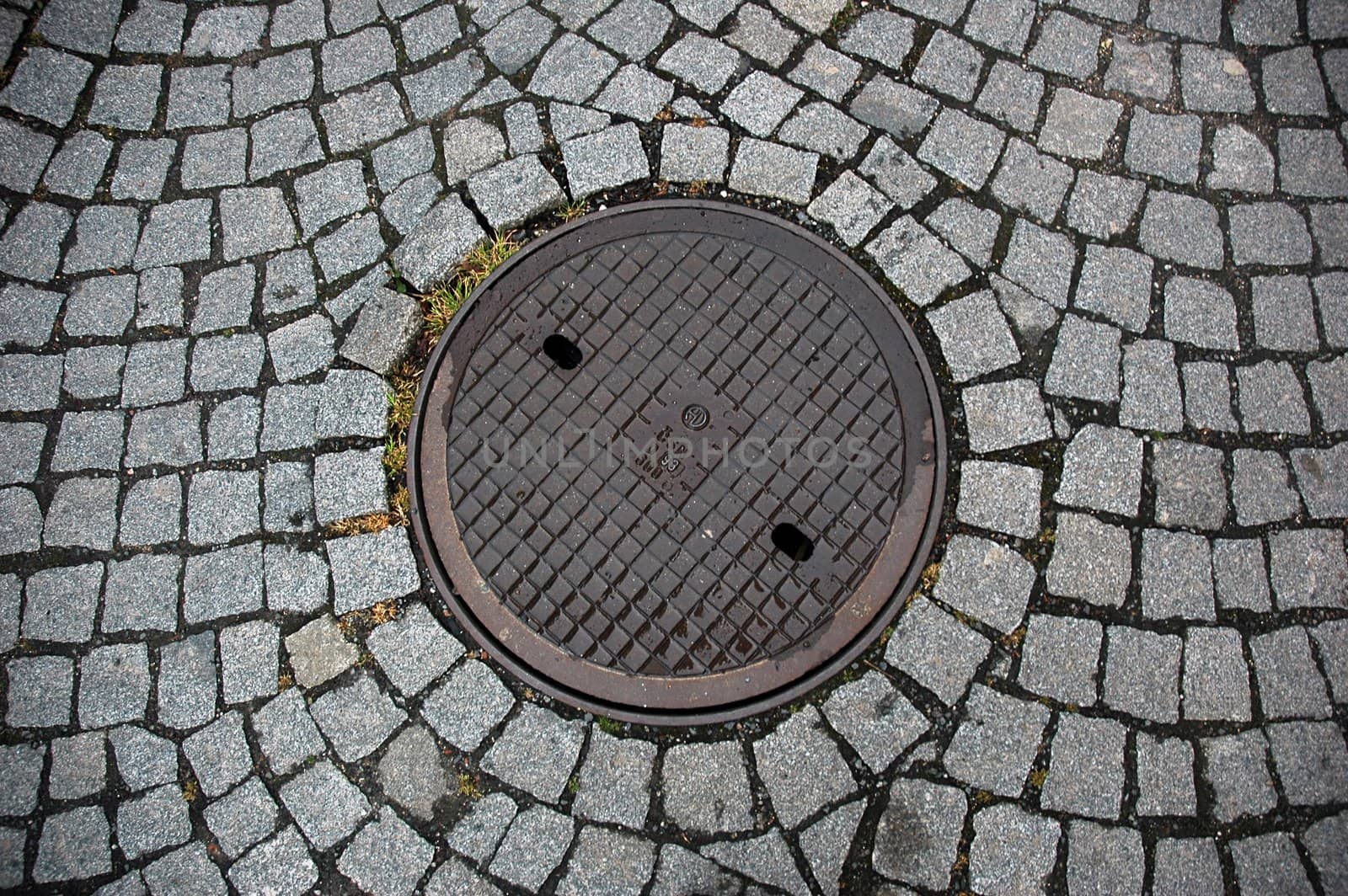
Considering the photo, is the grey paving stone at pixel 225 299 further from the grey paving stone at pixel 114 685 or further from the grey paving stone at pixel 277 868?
the grey paving stone at pixel 277 868

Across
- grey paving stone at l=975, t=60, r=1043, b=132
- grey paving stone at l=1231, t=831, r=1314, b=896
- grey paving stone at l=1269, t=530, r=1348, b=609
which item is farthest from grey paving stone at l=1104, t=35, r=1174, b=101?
grey paving stone at l=1231, t=831, r=1314, b=896

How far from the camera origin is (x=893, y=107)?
3697 mm

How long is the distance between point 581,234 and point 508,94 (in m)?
0.69

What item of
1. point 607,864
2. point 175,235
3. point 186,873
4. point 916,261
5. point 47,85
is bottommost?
point 186,873

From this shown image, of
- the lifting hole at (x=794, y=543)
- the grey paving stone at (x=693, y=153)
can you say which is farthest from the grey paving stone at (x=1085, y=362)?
the grey paving stone at (x=693, y=153)

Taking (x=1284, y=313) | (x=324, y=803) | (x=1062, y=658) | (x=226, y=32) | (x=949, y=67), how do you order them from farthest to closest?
(x=226, y=32) < (x=949, y=67) < (x=1284, y=313) < (x=1062, y=658) < (x=324, y=803)

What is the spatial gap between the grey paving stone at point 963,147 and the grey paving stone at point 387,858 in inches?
114

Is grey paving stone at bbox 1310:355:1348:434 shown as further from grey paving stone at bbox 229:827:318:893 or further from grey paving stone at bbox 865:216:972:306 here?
grey paving stone at bbox 229:827:318:893

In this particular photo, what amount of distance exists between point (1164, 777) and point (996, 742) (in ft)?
1.62

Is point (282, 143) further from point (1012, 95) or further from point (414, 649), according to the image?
point (1012, 95)

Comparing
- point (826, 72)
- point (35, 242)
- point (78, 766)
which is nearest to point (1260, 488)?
point (826, 72)

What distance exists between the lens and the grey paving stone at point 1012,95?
3.67 m

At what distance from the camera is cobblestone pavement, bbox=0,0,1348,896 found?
9.53ft

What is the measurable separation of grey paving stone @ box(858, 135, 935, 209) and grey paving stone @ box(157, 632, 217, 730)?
278 centimetres
